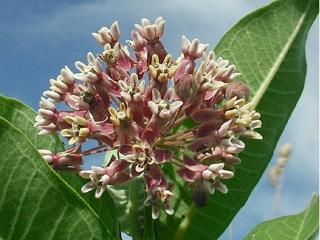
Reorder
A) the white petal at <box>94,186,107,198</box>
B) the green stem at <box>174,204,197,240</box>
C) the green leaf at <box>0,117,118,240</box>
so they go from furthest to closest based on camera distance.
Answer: the green stem at <box>174,204,197,240</box> < the white petal at <box>94,186,107,198</box> < the green leaf at <box>0,117,118,240</box>

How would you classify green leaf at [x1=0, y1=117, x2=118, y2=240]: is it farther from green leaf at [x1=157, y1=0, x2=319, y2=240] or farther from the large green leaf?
green leaf at [x1=157, y1=0, x2=319, y2=240]

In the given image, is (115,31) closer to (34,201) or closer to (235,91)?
(235,91)

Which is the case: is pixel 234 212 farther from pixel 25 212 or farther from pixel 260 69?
pixel 25 212

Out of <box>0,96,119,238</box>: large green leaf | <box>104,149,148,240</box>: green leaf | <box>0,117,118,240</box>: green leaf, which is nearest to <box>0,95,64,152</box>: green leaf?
<box>0,96,119,238</box>: large green leaf

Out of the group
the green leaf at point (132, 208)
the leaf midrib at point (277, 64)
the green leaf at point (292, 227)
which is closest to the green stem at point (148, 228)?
the green leaf at point (132, 208)

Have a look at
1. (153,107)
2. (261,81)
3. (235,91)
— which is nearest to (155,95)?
(153,107)

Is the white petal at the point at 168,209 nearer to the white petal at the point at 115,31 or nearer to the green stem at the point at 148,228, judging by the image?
the green stem at the point at 148,228
